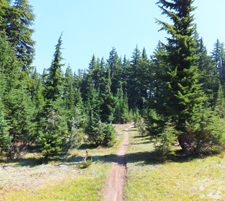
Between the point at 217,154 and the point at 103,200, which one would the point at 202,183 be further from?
the point at 103,200

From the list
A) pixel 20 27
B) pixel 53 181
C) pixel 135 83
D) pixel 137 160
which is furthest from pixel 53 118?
pixel 135 83

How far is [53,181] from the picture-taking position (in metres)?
12.0

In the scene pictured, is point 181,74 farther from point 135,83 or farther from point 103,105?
point 135,83

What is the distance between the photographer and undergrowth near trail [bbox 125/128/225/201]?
8945mm

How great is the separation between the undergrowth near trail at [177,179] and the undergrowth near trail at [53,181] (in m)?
2.80

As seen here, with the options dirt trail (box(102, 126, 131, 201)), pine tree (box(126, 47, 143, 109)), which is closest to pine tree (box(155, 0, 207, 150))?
dirt trail (box(102, 126, 131, 201))

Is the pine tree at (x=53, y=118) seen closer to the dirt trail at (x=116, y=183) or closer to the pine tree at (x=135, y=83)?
the dirt trail at (x=116, y=183)

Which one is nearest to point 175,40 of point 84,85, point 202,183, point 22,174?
point 202,183

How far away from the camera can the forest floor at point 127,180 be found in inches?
368

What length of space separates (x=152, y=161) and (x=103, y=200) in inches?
270

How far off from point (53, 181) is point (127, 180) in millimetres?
6428

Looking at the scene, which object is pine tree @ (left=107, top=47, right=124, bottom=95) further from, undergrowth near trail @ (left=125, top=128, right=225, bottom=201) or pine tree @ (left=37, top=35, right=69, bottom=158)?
undergrowth near trail @ (left=125, top=128, right=225, bottom=201)

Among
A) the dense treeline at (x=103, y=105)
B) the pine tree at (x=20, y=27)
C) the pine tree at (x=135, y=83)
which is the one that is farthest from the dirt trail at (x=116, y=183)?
the pine tree at (x=135, y=83)

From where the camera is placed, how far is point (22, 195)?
9930 millimetres
